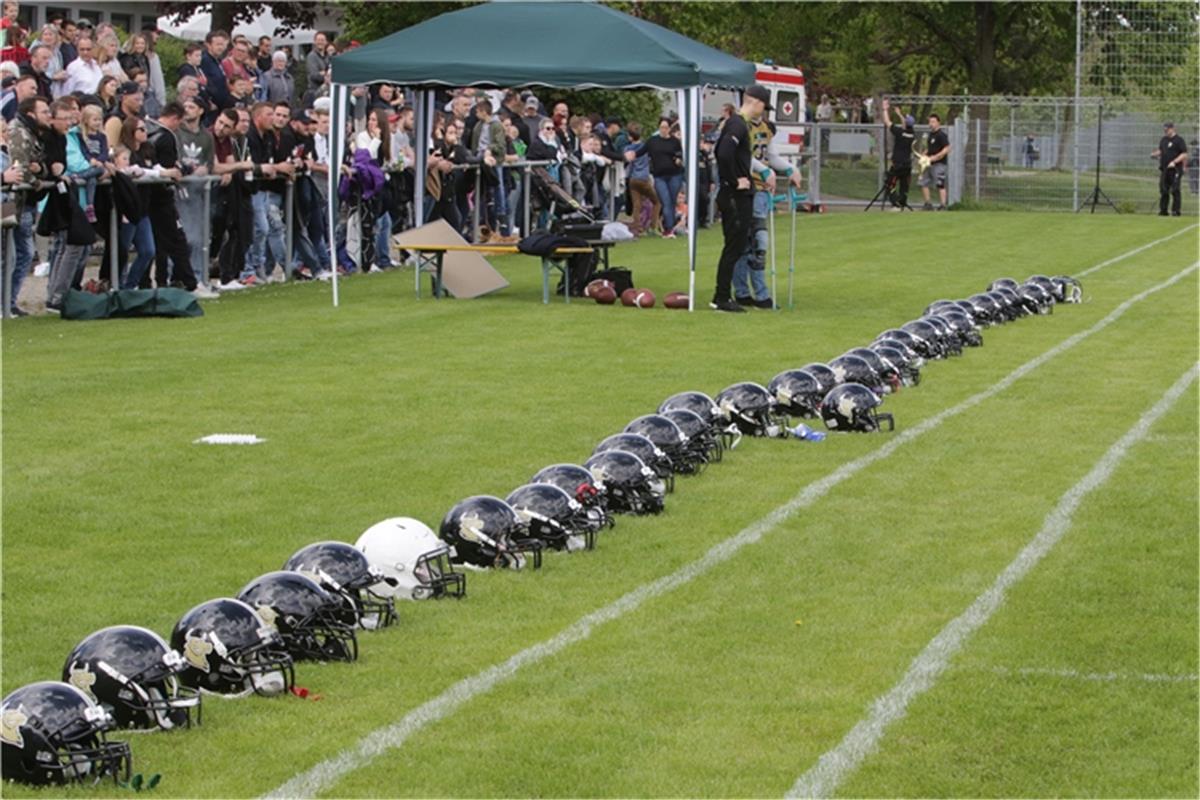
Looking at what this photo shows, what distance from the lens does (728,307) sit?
21922 mm

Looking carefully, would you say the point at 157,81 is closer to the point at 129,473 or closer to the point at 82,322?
the point at 82,322

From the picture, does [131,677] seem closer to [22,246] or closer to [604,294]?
[22,246]

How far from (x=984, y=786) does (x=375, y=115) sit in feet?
69.8

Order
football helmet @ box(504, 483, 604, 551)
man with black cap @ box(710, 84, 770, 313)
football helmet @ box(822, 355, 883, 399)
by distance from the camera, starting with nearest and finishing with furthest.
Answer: football helmet @ box(504, 483, 604, 551) < football helmet @ box(822, 355, 883, 399) < man with black cap @ box(710, 84, 770, 313)

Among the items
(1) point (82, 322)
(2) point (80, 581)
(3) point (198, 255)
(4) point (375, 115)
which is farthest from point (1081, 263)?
(2) point (80, 581)

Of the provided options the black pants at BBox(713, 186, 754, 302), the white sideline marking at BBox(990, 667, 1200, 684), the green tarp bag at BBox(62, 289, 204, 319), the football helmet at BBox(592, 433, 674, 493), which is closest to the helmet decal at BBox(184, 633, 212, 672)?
the white sideline marking at BBox(990, 667, 1200, 684)

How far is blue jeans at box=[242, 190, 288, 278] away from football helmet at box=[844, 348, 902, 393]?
405 inches

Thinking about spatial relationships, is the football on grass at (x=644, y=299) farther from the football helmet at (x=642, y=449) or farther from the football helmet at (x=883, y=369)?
the football helmet at (x=642, y=449)

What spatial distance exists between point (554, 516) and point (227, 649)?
2.71 m

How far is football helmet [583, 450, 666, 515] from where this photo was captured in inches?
420

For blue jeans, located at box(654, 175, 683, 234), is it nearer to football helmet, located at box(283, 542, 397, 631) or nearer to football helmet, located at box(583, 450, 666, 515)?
football helmet, located at box(583, 450, 666, 515)

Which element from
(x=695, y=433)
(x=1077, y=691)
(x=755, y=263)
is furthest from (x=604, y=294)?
(x=1077, y=691)

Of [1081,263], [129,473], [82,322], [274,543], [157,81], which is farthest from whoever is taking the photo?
[1081,263]

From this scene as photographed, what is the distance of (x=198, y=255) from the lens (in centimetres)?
2302
